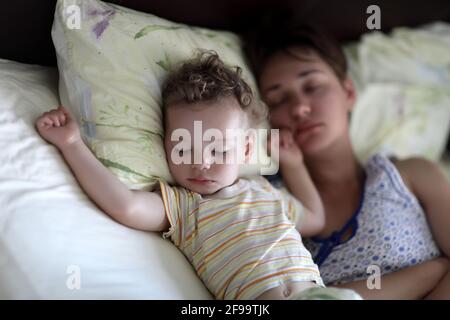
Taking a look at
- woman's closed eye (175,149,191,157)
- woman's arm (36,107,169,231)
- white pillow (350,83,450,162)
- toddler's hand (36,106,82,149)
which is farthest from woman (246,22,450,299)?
toddler's hand (36,106,82,149)

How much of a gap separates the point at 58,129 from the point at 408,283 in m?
0.85

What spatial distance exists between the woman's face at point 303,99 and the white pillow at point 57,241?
51 cm

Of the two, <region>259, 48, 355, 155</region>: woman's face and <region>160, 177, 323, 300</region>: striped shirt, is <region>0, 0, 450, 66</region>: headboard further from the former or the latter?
<region>160, 177, 323, 300</region>: striped shirt

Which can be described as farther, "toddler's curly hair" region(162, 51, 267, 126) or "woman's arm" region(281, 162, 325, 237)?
"woman's arm" region(281, 162, 325, 237)

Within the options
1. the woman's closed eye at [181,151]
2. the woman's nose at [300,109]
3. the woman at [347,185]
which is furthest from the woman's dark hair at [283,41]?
the woman's closed eye at [181,151]

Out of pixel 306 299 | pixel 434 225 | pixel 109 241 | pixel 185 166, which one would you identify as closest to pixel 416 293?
pixel 434 225

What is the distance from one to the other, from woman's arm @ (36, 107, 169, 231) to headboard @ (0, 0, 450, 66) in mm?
241

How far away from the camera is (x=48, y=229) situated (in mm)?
806

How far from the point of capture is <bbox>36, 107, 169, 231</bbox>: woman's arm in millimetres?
882

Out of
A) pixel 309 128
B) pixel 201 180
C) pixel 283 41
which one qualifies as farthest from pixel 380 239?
pixel 283 41

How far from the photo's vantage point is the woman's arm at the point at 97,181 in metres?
0.88

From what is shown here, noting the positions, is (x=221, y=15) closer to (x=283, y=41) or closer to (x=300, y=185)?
(x=283, y=41)

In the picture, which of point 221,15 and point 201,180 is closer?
point 201,180
